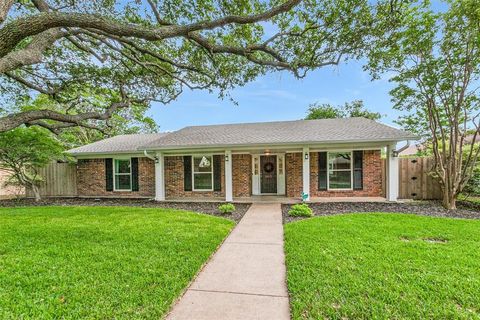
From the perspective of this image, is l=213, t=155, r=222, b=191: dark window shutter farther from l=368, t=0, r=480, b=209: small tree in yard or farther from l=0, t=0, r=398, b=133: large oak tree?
l=368, t=0, r=480, b=209: small tree in yard

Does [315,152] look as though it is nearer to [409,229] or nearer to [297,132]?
[297,132]

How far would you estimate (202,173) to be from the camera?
1093 centimetres

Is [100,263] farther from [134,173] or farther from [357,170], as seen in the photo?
[357,170]

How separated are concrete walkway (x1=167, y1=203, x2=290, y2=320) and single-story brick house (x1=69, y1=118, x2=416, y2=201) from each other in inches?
208

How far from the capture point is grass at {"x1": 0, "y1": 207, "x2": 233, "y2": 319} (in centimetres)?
261

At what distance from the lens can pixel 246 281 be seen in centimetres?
324

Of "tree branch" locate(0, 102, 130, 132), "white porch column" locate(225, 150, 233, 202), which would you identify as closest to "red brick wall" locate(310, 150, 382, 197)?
"white porch column" locate(225, 150, 233, 202)

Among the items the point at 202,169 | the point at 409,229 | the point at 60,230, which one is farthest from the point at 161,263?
the point at 202,169

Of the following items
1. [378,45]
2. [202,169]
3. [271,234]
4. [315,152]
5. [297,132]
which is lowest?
[271,234]

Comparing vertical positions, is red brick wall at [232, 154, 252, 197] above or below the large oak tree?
below

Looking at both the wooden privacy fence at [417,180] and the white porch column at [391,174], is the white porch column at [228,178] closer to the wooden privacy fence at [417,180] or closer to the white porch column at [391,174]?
the white porch column at [391,174]

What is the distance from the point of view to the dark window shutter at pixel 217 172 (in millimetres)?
10734

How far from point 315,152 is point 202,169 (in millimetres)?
5219

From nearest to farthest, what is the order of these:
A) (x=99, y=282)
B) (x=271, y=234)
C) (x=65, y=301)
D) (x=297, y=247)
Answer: (x=65, y=301), (x=99, y=282), (x=297, y=247), (x=271, y=234)
